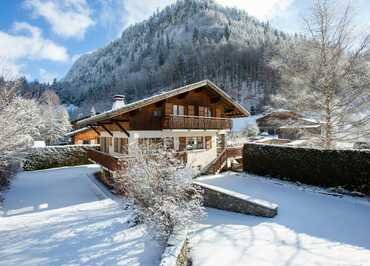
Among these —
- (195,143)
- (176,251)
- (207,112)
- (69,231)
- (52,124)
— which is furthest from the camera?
(52,124)

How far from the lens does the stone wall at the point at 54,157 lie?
79.6 ft

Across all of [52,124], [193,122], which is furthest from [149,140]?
[52,124]

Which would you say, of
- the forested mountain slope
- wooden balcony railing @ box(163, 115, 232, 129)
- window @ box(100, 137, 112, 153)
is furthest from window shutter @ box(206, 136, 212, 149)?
the forested mountain slope

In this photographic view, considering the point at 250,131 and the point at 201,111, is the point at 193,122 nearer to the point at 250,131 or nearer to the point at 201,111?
the point at 201,111

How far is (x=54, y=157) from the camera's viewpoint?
25.5m

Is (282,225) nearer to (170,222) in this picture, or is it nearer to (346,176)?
(170,222)

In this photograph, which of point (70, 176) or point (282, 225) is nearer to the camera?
point (282, 225)

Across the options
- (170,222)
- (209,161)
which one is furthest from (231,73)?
(170,222)

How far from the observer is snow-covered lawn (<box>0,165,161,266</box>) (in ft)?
22.9

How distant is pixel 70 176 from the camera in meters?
20.9

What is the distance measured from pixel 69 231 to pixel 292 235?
26.0ft

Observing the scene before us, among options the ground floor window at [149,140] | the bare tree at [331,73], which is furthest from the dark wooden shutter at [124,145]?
the bare tree at [331,73]

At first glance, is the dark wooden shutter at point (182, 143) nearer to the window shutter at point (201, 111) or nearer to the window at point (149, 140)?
the window at point (149, 140)

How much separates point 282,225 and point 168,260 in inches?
196
